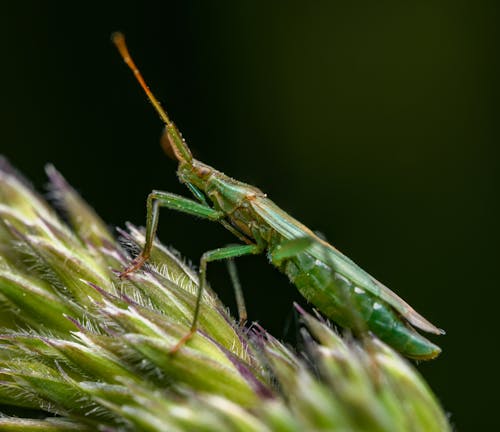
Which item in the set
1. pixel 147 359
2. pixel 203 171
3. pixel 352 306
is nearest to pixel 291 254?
pixel 352 306

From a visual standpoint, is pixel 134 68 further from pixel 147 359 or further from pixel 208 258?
pixel 147 359

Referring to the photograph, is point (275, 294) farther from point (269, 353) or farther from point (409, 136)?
point (269, 353)

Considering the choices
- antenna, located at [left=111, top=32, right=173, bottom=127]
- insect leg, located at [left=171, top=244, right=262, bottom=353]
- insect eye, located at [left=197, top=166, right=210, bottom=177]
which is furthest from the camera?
insect eye, located at [left=197, top=166, right=210, bottom=177]

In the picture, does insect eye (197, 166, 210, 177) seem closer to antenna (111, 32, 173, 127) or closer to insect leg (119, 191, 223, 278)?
insect leg (119, 191, 223, 278)

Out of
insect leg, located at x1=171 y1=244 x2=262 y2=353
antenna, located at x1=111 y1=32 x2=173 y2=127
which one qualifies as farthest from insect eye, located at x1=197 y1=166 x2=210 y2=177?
insect leg, located at x1=171 y1=244 x2=262 y2=353

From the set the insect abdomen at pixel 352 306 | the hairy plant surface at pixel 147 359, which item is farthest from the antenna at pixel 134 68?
the insect abdomen at pixel 352 306

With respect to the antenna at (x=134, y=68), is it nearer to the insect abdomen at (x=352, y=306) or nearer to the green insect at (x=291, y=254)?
the green insect at (x=291, y=254)

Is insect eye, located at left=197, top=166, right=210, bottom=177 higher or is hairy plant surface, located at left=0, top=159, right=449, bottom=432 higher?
insect eye, located at left=197, top=166, right=210, bottom=177
